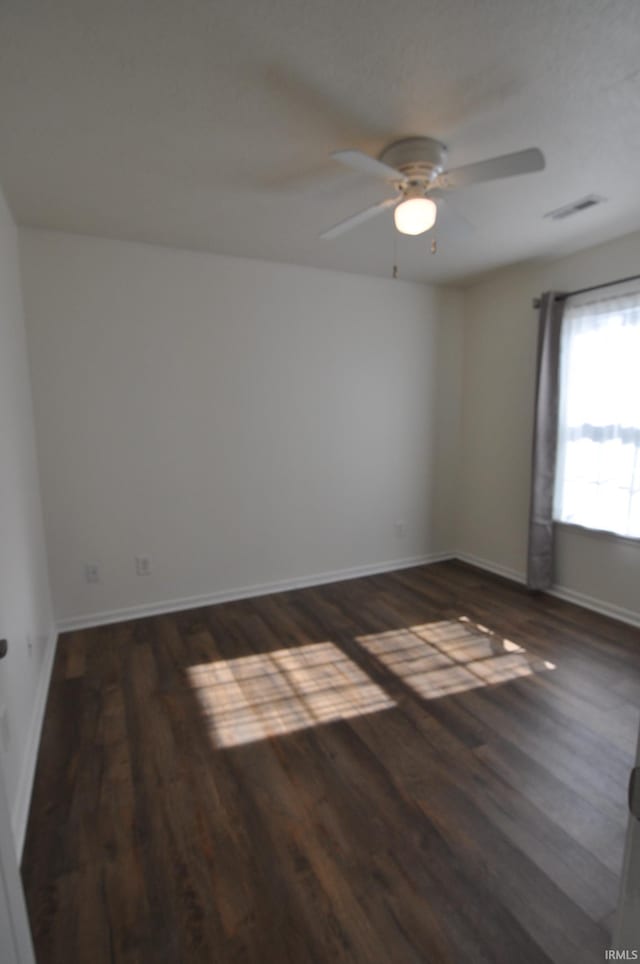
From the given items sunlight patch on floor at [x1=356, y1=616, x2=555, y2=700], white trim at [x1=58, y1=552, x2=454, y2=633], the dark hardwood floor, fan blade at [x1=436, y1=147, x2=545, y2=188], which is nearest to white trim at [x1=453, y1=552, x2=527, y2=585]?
white trim at [x1=58, y1=552, x2=454, y2=633]

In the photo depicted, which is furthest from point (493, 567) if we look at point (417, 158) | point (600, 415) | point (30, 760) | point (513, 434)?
point (30, 760)

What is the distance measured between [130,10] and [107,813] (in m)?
2.50

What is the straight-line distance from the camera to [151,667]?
2.53 m

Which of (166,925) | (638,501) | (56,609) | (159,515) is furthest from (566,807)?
(56,609)

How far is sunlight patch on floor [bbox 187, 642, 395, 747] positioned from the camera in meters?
2.06

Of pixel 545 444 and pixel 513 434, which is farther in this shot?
pixel 513 434

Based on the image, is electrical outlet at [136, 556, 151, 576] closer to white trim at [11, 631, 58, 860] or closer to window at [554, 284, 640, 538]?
white trim at [11, 631, 58, 860]

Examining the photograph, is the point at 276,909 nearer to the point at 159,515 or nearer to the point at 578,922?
the point at 578,922

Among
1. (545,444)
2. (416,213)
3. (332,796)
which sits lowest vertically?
(332,796)

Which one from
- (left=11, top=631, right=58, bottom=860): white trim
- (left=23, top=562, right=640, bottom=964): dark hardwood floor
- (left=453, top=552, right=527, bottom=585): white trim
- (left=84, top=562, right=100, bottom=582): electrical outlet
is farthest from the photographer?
(left=453, top=552, right=527, bottom=585): white trim

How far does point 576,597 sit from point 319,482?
2121 mm

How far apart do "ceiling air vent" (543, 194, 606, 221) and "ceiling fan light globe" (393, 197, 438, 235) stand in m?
1.14

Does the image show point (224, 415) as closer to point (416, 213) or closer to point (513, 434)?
point (416, 213)

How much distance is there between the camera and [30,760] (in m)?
1.79
